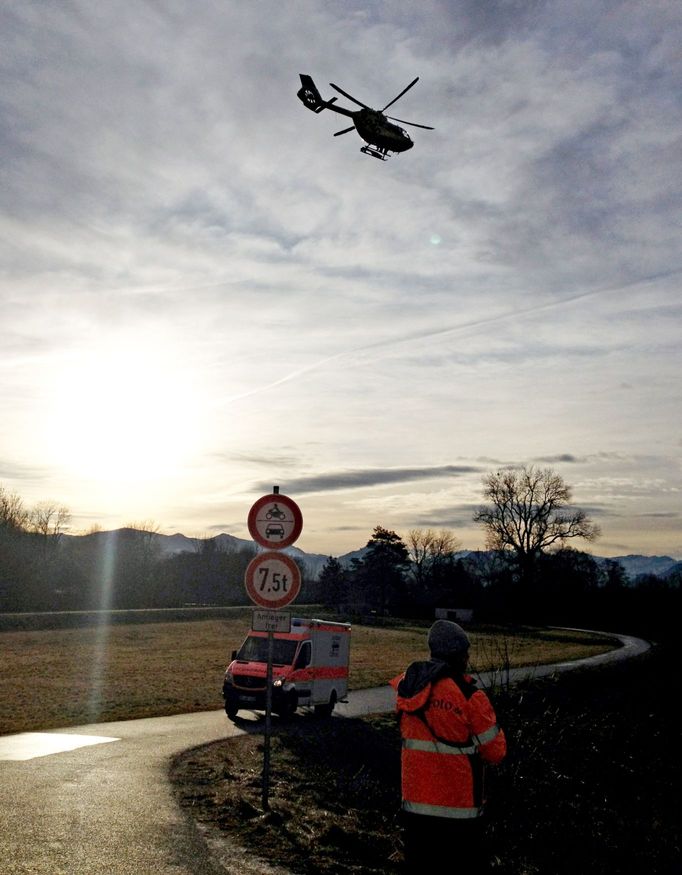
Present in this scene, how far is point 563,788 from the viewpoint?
11.6m

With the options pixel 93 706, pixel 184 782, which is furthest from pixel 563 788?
pixel 93 706

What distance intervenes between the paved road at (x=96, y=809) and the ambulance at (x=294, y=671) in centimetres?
345

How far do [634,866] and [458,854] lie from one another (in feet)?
15.8

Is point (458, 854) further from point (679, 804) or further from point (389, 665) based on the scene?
point (389, 665)

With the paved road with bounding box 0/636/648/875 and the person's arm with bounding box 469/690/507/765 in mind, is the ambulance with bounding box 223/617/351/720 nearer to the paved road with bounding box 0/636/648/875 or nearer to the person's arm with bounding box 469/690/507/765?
the paved road with bounding box 0/636/648/875

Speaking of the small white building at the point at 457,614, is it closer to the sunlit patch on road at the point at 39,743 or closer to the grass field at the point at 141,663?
the grass field at the point at 141,663

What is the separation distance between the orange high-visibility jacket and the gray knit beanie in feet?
0.25

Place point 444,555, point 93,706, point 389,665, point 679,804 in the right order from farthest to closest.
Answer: point 444,555, point 389,665, point 93,706, point 679,804

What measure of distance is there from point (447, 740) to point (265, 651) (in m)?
15.5

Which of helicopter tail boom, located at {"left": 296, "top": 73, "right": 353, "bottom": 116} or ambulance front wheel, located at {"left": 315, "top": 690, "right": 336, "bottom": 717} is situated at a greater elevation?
helicopter tail boom, located at {"left": 296, "top": 73, "right": 353, "bottom": 116}

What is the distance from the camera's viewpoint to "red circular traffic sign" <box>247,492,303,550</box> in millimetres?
10008

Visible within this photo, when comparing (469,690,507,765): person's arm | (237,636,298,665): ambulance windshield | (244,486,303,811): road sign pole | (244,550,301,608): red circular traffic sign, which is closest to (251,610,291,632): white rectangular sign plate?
(244,486,303,811): road sign pole

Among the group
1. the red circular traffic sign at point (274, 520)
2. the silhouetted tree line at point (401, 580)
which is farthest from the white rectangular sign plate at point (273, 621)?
the silhouetted tree line at point (401, 580)

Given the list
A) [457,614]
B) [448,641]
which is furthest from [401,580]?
[448,641]
